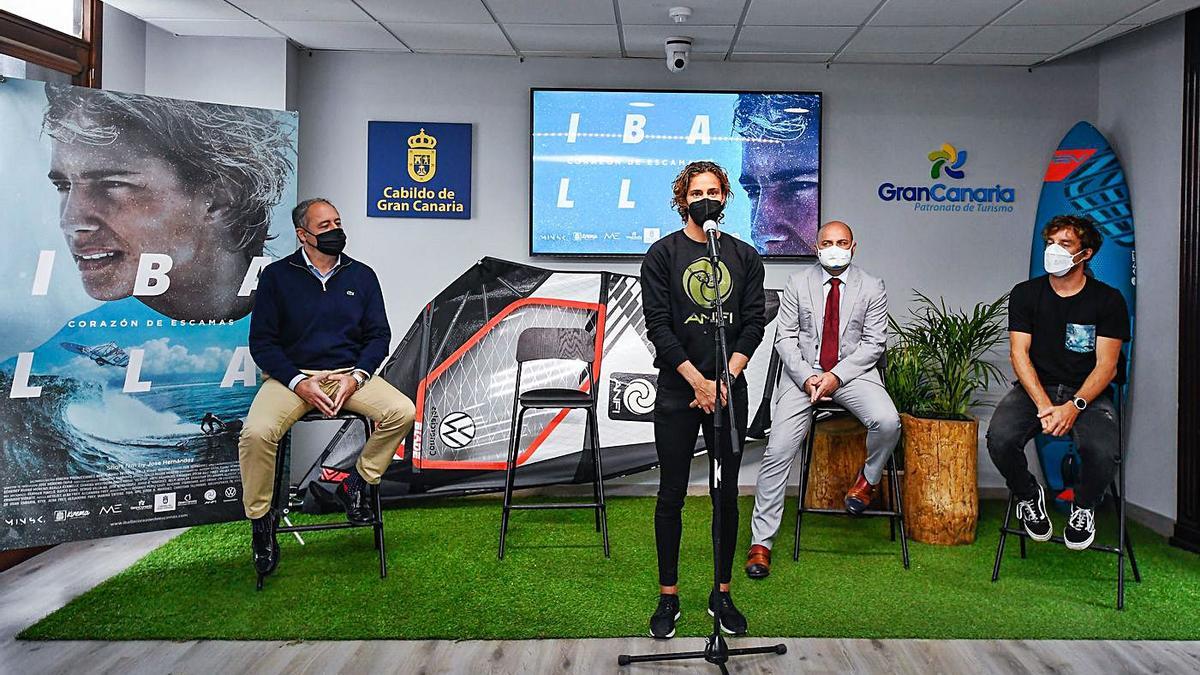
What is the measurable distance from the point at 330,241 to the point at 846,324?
2284 mm

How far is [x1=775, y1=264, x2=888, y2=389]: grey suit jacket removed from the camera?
3922 mm

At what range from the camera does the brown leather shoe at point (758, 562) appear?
11.6ft

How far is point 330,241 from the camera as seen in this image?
362 cm

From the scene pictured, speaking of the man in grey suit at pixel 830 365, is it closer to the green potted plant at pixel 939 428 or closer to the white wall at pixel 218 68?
the green potted plant at pixel 939 428

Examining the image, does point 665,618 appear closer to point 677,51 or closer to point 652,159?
point 652,159

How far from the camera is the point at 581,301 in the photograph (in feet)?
16.2

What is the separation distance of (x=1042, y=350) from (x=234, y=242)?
11.4 ft

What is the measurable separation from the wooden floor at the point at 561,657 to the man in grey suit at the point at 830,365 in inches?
37.0

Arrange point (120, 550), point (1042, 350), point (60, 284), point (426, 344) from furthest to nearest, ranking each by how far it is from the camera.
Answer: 1. point (426, 344)
2. point (120, 550)
3. point (1042, 350)
4. point (60, 284)

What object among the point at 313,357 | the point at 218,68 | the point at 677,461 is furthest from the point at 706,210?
the point at 218,68

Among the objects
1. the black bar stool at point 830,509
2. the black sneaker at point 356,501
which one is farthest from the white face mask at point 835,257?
the black sneaker at point 356,501

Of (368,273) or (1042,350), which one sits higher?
(368,273)

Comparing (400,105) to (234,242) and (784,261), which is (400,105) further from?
(784,261)

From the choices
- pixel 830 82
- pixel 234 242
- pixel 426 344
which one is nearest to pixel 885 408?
pixel 830 82
